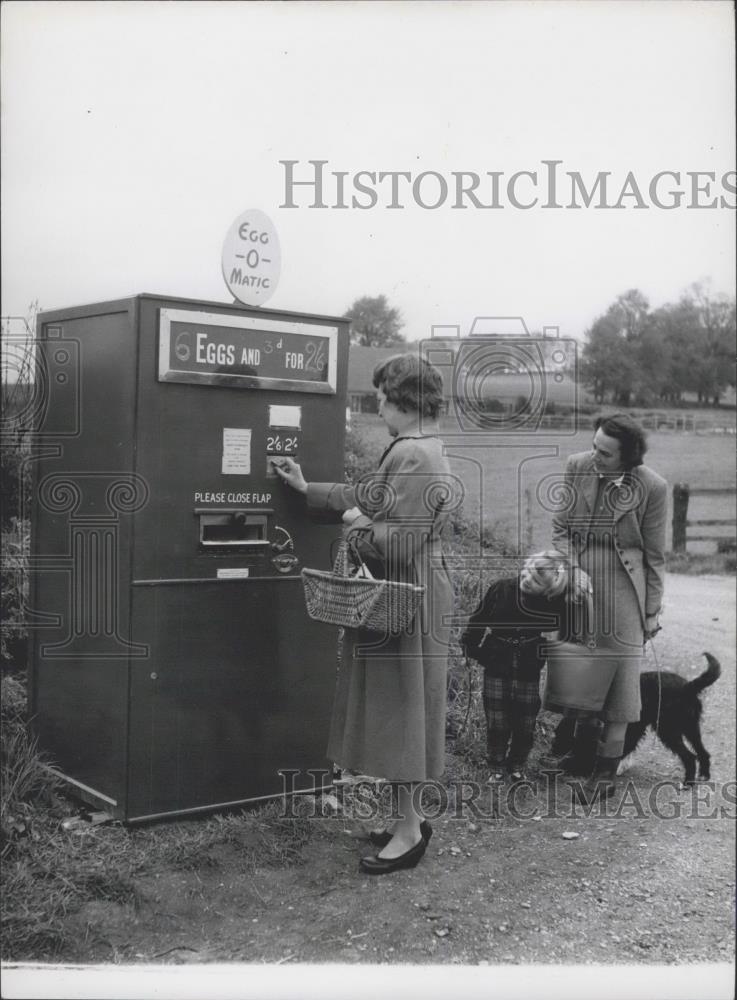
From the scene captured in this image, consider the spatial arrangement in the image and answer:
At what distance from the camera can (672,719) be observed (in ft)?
16.7

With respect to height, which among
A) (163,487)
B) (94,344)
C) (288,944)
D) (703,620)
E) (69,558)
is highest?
(94,344)

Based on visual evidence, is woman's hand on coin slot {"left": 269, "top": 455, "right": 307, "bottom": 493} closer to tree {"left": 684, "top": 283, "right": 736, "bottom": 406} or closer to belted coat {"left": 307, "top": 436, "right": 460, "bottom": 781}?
belted coat {"left": 307, "top": 436, "right": 460, "bottom": 781}

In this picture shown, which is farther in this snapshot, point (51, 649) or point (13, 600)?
point (13, 600)

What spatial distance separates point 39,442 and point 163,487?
91 cm

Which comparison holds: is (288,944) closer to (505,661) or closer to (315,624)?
(315,624)

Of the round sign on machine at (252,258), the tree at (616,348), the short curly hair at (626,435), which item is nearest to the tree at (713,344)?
the tree at (616,348)

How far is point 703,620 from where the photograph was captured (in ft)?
28.0

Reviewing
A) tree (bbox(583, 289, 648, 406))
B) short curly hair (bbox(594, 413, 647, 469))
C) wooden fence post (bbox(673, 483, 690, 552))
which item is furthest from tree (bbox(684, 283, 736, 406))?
short curly hair (bbox(594, 413, 647, 469))

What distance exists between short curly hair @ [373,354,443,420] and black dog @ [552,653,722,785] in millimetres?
2068

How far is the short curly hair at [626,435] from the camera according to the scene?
4.57 m

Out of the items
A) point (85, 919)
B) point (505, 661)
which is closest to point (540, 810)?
point (505, 661)

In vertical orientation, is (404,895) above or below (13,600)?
below

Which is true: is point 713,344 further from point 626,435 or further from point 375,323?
point 626,435

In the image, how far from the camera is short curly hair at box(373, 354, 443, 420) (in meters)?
3.89
